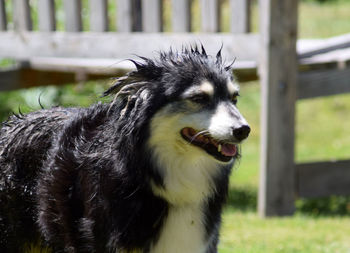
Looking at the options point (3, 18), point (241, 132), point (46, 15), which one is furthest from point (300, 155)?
point (241, 132)

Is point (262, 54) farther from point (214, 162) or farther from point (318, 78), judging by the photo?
point (214, 162)

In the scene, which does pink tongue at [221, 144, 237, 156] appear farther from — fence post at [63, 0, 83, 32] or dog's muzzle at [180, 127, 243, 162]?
fence post at [63, 0, 83, 32]

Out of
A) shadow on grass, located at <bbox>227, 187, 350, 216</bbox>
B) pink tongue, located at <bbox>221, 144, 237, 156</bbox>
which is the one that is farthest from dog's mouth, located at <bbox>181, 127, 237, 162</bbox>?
shadow on grass, located at <bbox>227, 187, 350, 216</bbox>

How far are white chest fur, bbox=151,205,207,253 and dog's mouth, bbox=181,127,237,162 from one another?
356 millimetres

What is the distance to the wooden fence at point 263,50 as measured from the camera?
21.4 ft

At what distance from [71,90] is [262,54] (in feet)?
16.5

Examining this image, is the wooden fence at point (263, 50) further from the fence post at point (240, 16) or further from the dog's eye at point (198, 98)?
the dog's eye at point (198, 98)

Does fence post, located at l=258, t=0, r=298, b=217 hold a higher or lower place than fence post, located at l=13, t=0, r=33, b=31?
lower

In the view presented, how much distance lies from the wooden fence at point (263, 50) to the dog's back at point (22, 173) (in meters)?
2.35

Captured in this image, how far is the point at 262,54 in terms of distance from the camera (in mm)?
6520

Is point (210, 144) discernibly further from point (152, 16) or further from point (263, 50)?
point (152, 16)

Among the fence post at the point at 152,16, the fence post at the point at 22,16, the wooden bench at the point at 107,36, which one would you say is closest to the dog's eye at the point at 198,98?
the wooden bench at the point at 107,36

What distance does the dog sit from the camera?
3.56 meters

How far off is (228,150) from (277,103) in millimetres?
3100
